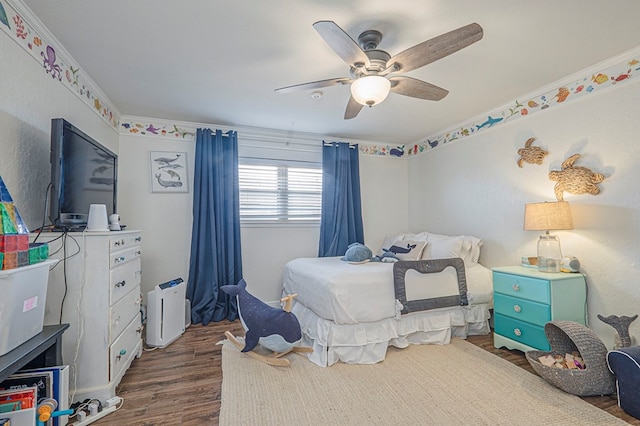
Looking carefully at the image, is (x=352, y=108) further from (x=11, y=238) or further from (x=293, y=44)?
(x=11, y=238)

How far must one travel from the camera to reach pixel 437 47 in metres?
1.62

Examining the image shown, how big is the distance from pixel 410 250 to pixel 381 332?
4.04 ft

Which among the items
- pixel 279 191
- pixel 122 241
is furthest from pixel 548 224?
pixel 122 241

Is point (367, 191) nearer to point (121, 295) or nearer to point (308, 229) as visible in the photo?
point (308, 229)

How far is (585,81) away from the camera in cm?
239

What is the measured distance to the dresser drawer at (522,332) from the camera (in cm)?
222

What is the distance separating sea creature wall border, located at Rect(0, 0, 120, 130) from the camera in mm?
1615

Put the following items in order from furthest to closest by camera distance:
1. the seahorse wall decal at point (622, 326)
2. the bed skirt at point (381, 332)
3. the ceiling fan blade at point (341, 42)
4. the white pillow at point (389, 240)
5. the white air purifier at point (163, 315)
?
the white pillow at point (389, 240) < the white air purifier at point (163, 315) < the bed skirt at point (381, 332) < the seahorse wall decal at point (622, 326) < the ceiling fan blade at point (341, 42)

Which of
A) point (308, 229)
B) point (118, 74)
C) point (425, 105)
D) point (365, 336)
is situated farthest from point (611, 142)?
point (118, 74)

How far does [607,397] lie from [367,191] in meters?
3.17

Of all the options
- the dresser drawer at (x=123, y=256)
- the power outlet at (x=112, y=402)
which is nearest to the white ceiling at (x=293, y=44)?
the dresser drawer at (x=123, y=256)

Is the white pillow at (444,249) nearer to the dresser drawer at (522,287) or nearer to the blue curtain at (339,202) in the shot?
the dresser drawer at (522,287)

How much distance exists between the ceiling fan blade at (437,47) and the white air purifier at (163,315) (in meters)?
2.72

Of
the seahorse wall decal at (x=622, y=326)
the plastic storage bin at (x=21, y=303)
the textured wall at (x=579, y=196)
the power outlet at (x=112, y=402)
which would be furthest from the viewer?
the textured wall at (x=579, y=196)
